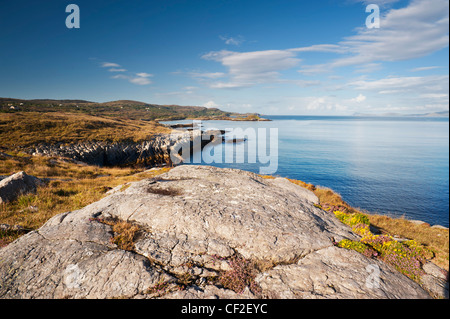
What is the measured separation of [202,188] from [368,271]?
864cm

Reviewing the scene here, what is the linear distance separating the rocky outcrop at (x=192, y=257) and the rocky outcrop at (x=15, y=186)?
280 inches

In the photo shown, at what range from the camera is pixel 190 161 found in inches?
2376

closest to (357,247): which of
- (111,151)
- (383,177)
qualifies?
(383,177)

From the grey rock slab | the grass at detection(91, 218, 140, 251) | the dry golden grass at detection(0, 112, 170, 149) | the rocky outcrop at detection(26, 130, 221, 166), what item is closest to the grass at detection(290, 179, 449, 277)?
the grey rock slab

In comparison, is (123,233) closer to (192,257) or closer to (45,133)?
(192,257)

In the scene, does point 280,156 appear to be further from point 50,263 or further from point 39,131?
point 39,131

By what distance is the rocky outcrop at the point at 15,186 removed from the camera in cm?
1284

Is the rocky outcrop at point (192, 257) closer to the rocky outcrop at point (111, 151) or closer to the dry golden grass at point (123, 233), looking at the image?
the dry golden grass at point (123, 233)

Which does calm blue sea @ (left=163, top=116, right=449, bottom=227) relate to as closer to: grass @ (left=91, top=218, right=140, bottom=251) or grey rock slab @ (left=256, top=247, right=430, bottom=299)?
grey rock slab @ (left=256, top=247, right=430, bottom=299)

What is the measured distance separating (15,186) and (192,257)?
15242mm

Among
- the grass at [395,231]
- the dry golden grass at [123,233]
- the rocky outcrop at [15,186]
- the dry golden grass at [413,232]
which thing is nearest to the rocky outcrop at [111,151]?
the rocky outcrop at [15,186]

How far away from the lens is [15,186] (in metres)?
13.7

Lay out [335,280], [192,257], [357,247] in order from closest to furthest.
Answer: [335,280], [192,257], [357,247]

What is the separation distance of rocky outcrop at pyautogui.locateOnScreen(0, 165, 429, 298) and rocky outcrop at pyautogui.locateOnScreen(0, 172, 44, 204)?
7.12 metres
